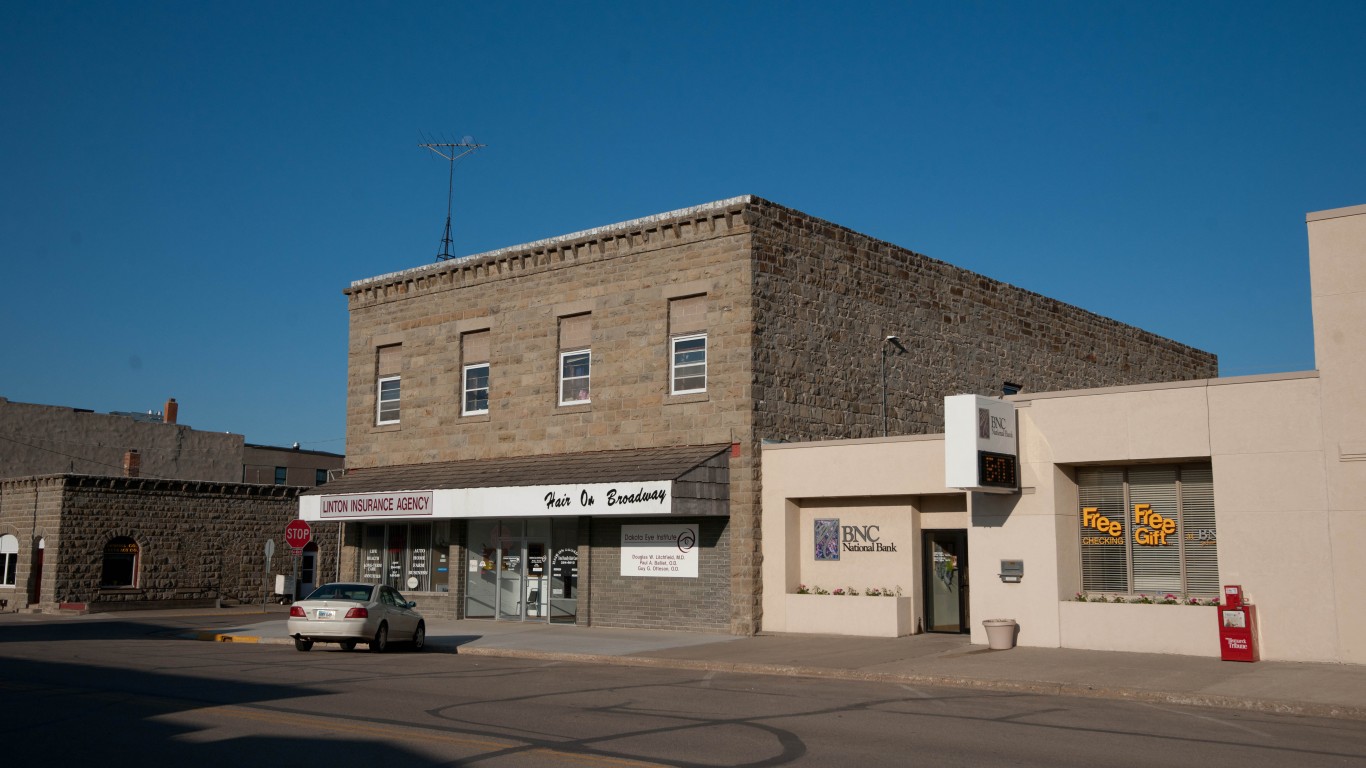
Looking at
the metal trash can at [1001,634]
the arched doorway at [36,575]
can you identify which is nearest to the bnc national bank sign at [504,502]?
the metal trash can at [1001,634]

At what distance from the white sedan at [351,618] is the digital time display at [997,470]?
11.1 metres

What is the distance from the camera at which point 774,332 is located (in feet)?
82.6

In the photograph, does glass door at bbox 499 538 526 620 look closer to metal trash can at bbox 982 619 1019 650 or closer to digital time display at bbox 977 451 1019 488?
metal trash can at bbox 982 619 1019 650

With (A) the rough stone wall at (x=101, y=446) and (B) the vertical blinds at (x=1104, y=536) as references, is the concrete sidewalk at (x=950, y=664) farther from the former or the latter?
(A) the rough stone wall at (x=101, y=446)

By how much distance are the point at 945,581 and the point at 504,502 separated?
9.74m

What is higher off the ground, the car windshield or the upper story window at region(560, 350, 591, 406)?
the upper story window at region(560, 350, 591, 406)

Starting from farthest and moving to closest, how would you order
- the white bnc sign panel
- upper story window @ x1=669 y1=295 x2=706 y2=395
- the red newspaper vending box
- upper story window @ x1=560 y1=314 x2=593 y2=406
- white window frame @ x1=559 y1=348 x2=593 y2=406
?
upper story window @ x1=560 y1=314 x2=593 y2=406 → white window frame @ x1=559 y1=348 x2=593 y2=406 → upper story window @ x1=669 y1=295 x2=706 y2=395 → the white bnc sign panel → the red newspaper vending box

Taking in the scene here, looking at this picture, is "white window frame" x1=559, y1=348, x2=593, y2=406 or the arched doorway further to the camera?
the arched doorway

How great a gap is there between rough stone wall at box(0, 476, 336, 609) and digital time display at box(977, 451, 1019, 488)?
2587 cm

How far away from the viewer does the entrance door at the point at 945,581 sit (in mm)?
23828

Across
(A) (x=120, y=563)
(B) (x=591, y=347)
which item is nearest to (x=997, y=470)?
(B) (x=591, y=347)

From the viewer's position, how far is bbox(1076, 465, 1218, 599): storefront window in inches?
775

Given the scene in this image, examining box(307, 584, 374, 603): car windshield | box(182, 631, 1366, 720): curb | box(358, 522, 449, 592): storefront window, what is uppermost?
box(358, 522, 449, 592): storefront window

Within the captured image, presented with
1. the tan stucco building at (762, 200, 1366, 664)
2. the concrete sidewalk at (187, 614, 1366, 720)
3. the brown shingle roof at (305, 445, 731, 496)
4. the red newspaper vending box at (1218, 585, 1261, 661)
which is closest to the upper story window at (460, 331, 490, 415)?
the brown shingle roof at (305, 445, 731, 496)
